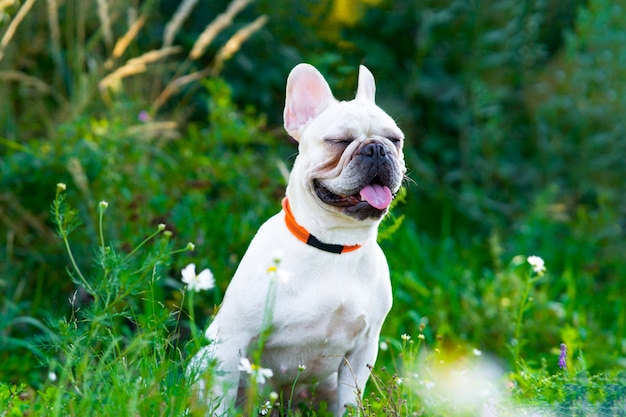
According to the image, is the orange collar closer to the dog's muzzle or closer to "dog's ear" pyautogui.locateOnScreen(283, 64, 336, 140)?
the dog's muzzle

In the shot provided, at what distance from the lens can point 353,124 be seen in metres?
2.75

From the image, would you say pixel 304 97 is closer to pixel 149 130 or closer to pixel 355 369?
pixel 355 369

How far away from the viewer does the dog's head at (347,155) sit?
2655 millimetres

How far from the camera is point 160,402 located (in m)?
2.36

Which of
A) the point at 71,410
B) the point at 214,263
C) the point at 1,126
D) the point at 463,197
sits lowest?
the point at 463,197

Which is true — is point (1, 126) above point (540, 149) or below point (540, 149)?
above

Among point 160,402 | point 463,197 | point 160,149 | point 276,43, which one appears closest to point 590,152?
point 463,197

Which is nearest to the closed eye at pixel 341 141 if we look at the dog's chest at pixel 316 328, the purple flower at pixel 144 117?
the dog's chest at pixel 316 328

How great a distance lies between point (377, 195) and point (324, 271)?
30 centimetres

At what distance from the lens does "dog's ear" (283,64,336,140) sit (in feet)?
9.50

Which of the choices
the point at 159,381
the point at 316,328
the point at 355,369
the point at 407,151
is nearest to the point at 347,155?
the point at 316,328

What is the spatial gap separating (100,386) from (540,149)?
168 inches

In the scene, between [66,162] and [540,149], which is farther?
[540,149]

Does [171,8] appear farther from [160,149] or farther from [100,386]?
[100,386]
